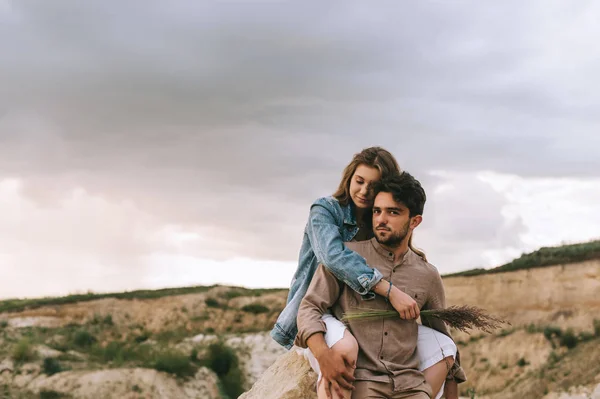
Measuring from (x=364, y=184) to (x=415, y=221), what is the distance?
1.35 ft

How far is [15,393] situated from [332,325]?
18612mm

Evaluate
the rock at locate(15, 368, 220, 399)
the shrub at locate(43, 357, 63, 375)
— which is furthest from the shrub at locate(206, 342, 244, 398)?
the shrub at locate(43, 357, 63, 375)

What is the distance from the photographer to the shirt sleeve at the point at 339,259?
3.89 metres

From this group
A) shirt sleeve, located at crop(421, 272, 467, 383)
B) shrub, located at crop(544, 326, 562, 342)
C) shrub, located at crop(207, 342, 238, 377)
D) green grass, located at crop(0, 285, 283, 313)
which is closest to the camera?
shirt sleeve, located at crop(421, 272, 467, 383)

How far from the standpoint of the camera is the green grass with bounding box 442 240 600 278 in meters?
24.6

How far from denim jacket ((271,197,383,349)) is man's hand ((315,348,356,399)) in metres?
0.37

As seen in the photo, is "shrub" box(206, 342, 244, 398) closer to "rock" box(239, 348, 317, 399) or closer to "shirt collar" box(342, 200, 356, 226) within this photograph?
"rock" box(239, 348, 317, 399)

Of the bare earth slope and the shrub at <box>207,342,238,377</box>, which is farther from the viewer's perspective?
the shrub at <box>207,342,238,377</box>

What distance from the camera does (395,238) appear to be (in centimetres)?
402

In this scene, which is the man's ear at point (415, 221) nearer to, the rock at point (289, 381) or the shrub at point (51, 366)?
the rock at point (289, 381)

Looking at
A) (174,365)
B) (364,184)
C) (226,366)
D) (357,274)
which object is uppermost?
(364,184)

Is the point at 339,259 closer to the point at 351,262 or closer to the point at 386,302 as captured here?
the point at 351,262

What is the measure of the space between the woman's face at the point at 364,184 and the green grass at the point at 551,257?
21958 mm

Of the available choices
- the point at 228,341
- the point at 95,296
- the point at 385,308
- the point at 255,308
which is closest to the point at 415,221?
the point at 385,308
